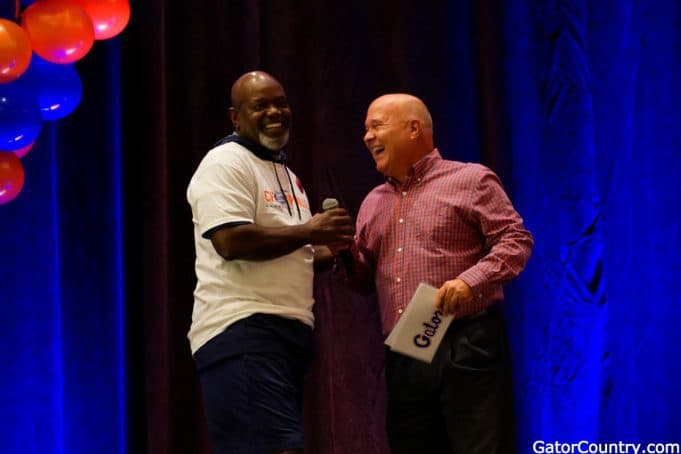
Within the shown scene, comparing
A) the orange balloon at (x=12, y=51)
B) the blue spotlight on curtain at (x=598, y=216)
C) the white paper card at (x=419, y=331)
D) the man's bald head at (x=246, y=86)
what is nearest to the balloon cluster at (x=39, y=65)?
the orange balloon at (x=12, y=51)

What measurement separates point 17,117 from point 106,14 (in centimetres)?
51

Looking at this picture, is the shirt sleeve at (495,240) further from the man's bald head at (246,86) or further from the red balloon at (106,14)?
the red balloon at (106,14)

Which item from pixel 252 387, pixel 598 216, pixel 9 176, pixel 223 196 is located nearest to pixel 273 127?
pixel 223 196

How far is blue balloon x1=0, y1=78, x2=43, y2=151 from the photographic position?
8.57 ft

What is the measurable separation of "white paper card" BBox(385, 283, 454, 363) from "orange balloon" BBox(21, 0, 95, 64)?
1.31 metres

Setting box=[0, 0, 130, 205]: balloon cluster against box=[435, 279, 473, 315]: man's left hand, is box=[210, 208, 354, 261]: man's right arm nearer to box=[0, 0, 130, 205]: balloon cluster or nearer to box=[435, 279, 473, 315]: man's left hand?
box=[435, 279, 473, 315]: man's left hand

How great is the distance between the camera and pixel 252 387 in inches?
91.0

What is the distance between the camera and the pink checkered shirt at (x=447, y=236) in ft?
8.85

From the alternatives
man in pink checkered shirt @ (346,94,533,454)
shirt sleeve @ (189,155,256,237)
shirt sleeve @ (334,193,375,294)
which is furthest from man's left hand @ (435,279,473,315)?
shirt sleeve @ (189,155,256,237)

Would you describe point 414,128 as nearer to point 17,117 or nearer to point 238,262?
point 238,262

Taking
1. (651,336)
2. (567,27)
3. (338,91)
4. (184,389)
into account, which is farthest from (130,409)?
(567,27)

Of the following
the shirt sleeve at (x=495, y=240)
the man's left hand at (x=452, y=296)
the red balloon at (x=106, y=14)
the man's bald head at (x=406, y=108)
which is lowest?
the man's left hand at (x=452, y=296)

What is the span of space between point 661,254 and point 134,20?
93.8 inches

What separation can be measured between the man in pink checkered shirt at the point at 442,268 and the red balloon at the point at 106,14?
914 millimetres
